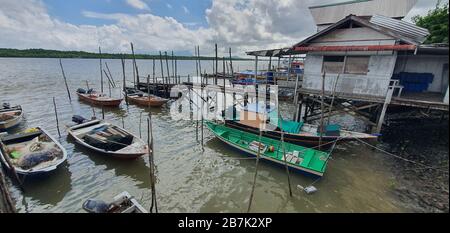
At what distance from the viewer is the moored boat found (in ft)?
35.5

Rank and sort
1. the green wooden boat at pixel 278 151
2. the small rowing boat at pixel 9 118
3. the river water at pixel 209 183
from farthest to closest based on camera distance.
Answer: the small rowing boat at pixel 9 118 → the green wooden boat at pixel 278 151 → the river water at pixel 209 183

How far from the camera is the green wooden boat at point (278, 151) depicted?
29.9ft

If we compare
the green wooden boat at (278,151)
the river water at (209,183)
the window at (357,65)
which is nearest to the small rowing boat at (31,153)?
the river water at (209,183)

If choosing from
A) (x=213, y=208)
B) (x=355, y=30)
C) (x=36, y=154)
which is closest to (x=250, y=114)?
(x=213, y=208)

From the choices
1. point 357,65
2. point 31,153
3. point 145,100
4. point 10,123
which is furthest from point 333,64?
point 10,123

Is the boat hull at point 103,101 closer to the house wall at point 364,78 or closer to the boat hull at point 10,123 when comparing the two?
the boat hull at point 10,123

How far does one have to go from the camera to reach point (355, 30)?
40.1 feet

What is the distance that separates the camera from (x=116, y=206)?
642cm

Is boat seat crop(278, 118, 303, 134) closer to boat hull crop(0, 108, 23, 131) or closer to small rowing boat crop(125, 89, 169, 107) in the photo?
small rowing boat crop(125, 89, 169, 107)

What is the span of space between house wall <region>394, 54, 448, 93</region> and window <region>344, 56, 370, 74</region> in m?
3.83

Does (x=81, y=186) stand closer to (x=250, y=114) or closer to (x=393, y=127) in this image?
(x=250, y=114)

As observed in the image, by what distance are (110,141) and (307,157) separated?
33.1ft

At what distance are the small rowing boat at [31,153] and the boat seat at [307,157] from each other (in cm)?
1101

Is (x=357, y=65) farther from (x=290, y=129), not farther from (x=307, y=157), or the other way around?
(x=307, y=157)
